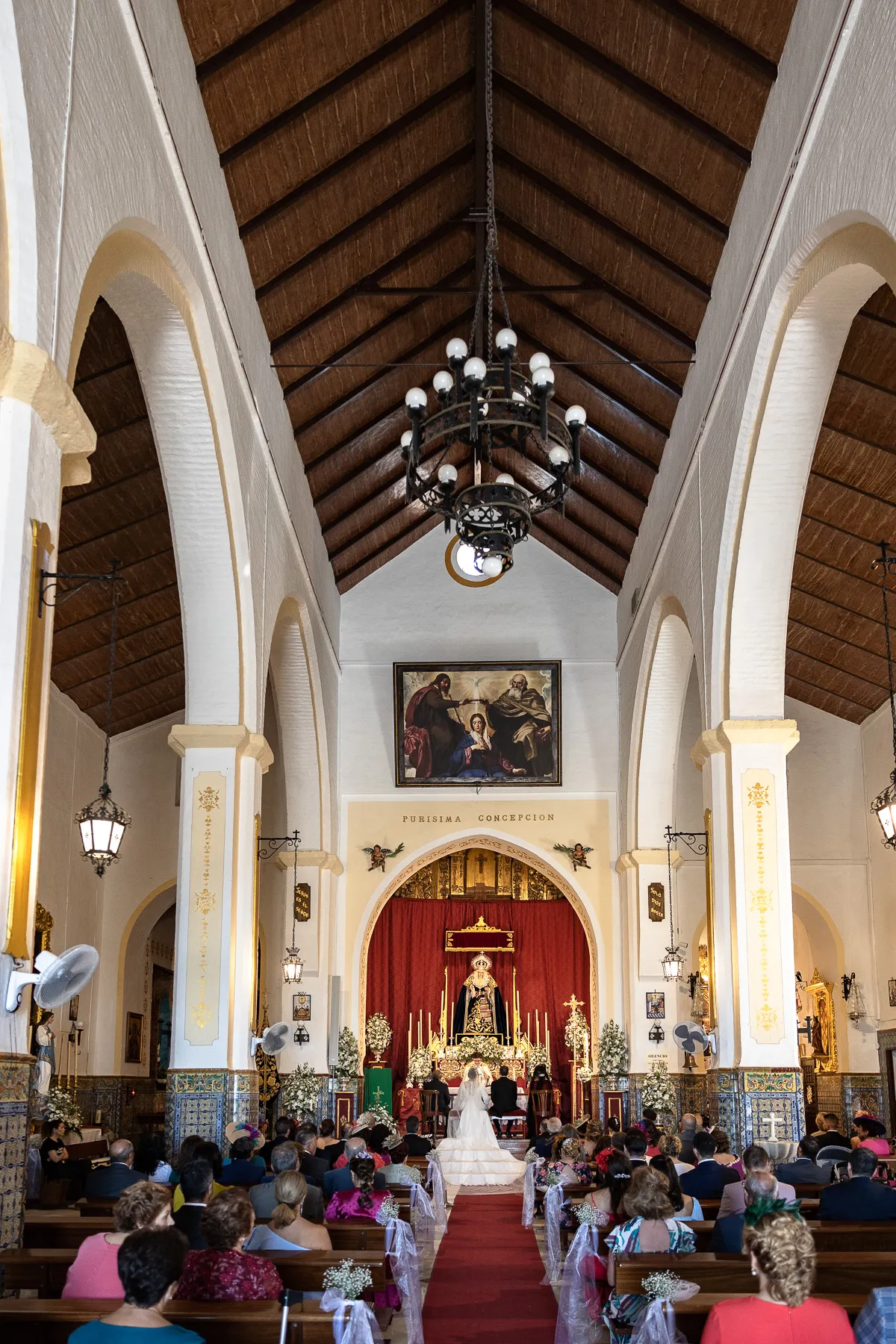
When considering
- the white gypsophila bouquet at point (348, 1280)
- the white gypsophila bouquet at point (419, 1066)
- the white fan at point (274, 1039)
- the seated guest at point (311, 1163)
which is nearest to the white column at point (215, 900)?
the white fan at point (274, 1039)

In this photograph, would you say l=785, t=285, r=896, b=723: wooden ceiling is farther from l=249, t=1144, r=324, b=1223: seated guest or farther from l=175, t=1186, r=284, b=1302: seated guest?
l=175, t=1186, r=284, b=1302: seated guest

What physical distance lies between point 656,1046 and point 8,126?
1415 cm

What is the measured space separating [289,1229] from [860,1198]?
2.89m

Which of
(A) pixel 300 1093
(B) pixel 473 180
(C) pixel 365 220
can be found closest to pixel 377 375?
(B) pixel 473 180

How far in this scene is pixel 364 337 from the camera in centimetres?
1321

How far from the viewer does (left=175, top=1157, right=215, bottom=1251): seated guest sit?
5.81 metres

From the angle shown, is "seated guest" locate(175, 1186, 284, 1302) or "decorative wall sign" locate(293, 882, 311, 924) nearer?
"seated guest" locate(175, 1186, 284, 1302)

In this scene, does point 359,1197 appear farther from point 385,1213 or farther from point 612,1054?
point 612,1054

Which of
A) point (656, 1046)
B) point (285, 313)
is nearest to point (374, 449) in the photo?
point (285, 313)

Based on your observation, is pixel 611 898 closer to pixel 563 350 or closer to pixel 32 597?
pixel 563 350

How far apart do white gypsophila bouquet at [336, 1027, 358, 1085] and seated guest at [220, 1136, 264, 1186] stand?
8.44m

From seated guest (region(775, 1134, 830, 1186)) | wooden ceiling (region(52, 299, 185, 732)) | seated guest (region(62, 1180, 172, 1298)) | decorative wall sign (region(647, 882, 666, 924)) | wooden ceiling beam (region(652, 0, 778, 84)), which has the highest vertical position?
wooden ceiling beam (region(652, 0, 778, 84))

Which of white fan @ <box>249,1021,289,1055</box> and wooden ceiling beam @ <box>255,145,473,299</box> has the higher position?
wooden ceiling beam @ <box>255,145,473,299</box>

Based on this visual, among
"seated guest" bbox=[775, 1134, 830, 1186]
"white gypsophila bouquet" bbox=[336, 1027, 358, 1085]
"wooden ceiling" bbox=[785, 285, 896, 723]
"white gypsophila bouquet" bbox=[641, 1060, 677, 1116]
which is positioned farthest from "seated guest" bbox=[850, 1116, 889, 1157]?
"white gypsophila bouquet" bbox=[336, 1027, 358, 1085]
